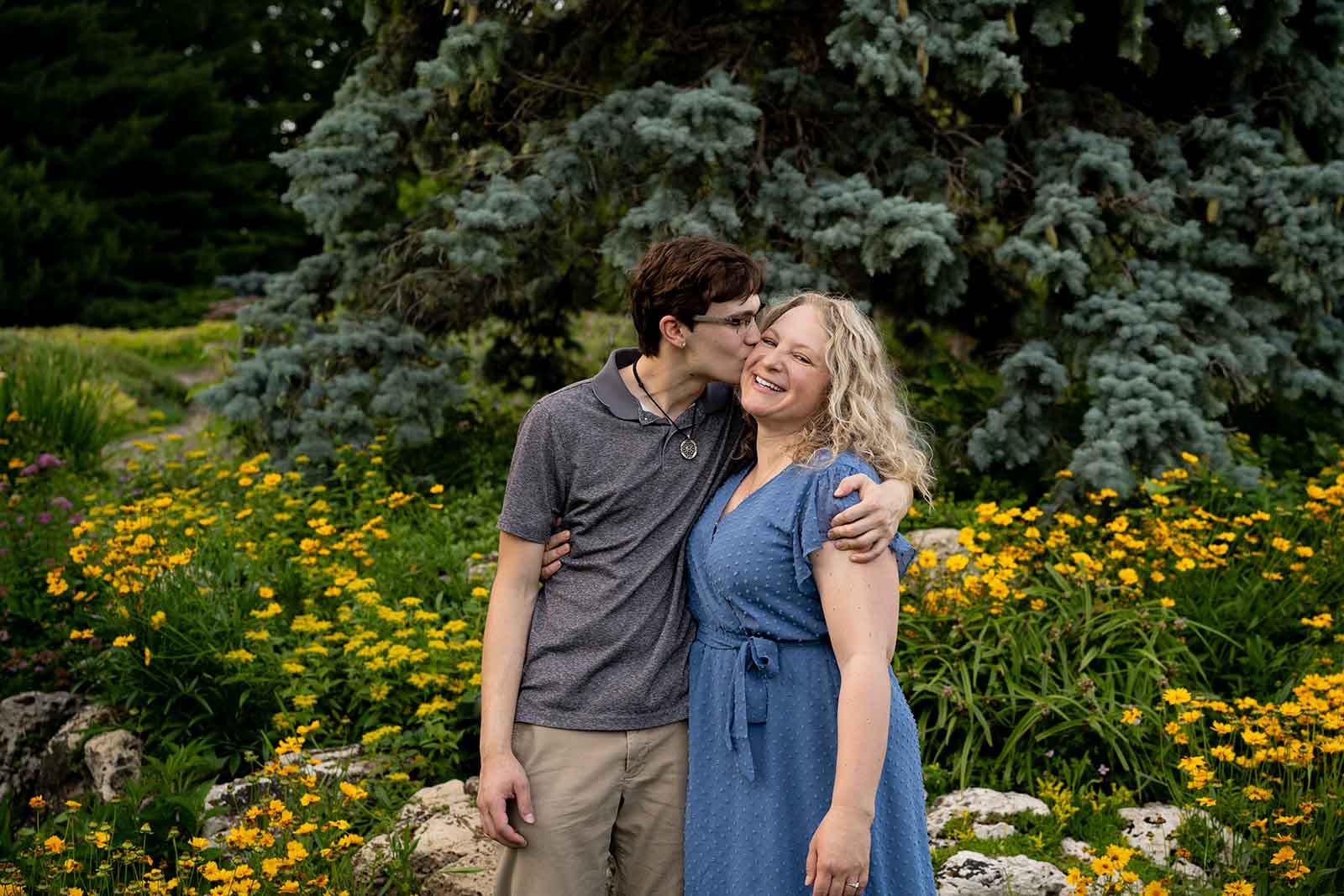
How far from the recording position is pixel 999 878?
288cm

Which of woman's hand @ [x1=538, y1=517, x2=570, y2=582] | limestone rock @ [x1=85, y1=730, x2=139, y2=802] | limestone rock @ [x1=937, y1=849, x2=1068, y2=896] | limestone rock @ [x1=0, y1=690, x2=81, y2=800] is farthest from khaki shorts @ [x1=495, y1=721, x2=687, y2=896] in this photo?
limestone rock @ [x1=0, y1=690, x2=81, y2=800]

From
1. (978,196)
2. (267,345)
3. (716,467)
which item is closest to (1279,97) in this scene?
Answer: (978,196)

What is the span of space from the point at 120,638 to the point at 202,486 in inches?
83.4

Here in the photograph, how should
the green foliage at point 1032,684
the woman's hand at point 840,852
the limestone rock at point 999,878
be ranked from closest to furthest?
the woman's hand at point 840,852, the limestone rock at point 999,878, the green foliage at point 1032,684

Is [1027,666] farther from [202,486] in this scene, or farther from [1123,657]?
[202,486]

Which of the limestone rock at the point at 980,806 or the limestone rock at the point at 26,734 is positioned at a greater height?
the limestone rock at the point at 980,806

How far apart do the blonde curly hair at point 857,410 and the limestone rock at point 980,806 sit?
4.38 feet

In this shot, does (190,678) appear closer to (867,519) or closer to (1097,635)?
(867,519)

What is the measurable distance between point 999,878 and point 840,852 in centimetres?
113

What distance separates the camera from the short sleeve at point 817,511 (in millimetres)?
2059

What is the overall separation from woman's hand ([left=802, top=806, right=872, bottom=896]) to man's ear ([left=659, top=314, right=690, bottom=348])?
0.93m

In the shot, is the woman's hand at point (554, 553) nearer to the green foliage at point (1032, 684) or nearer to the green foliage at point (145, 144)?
the green foliage at point (1032, 684)

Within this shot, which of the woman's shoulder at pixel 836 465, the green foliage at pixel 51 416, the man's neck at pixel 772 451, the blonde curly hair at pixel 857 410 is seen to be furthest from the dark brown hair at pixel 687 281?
the green foliage at pixel 51 416

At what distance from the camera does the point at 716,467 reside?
7.77 feet
